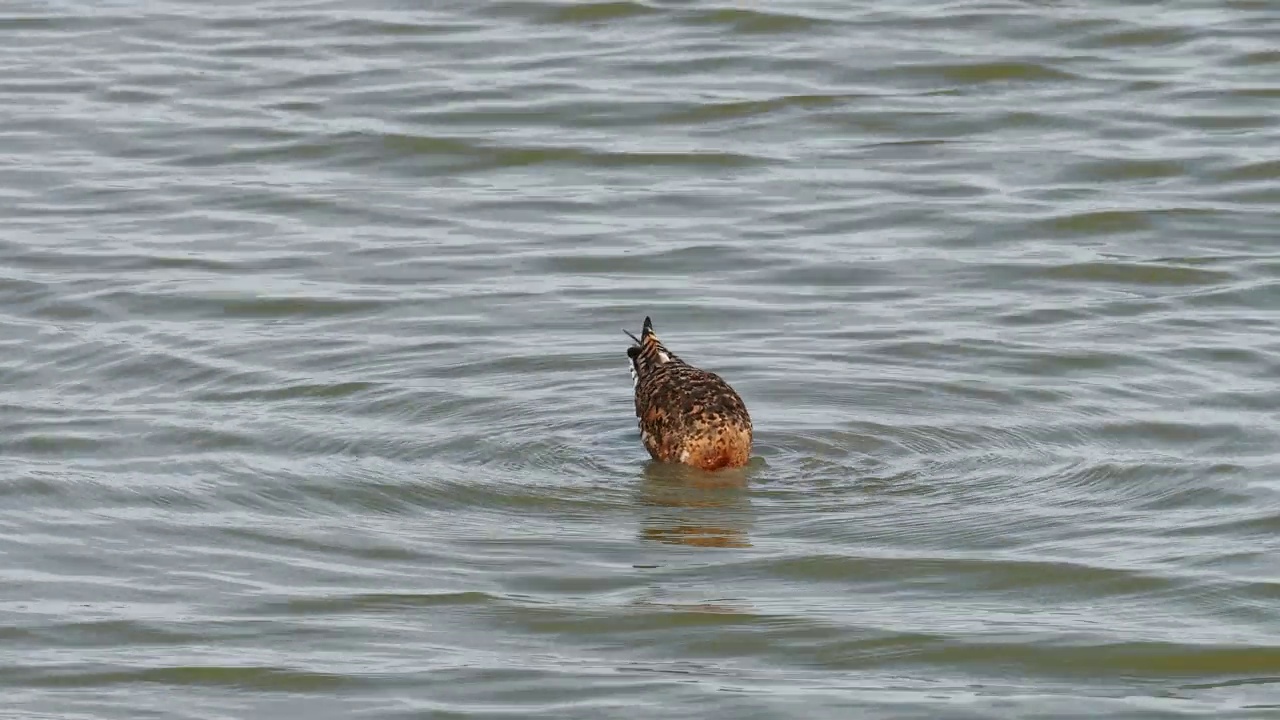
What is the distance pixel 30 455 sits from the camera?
9547mm

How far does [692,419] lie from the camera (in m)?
9.68

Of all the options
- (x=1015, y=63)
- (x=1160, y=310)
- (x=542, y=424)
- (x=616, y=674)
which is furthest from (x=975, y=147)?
(x=616, y=674)

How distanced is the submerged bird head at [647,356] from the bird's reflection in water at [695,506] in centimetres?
65

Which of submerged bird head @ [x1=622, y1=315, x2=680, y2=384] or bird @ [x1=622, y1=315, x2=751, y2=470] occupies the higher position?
submerged bird head @ [x1=622, y1=315, x2=680, y2=384]

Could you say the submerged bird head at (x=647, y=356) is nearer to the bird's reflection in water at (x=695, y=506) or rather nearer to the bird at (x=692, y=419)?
the bird at (x=692, y=419)

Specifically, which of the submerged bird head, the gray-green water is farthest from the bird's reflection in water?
the submerged bird head

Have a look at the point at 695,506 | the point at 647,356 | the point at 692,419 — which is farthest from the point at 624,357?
the point at 695,506

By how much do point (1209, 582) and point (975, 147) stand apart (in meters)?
7.57

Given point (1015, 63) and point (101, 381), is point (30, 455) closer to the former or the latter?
point (101, 381)

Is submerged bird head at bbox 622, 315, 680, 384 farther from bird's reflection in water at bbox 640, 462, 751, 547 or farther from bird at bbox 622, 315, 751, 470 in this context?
bird's reflection in water at bbox 640, 462, 751, 547

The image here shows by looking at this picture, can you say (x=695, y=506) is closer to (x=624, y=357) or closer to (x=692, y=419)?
(x=692, y=419)

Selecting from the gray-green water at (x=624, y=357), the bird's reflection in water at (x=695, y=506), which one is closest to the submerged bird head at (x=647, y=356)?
the gray-green water at (x=624, y=357)

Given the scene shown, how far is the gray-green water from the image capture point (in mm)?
7371

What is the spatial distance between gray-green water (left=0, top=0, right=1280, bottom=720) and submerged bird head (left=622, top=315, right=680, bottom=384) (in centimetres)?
26
